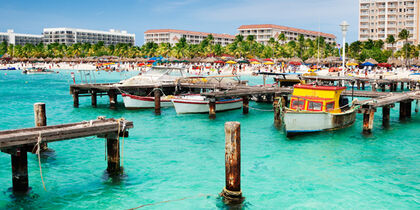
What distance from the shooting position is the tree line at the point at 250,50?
109562 mm

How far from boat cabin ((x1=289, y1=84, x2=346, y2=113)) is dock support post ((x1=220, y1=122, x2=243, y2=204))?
11.6 meters

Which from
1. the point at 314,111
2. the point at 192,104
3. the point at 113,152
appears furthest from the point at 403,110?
the point at 113,152

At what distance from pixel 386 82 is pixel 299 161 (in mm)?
35833

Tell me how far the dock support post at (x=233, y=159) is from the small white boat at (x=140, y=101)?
22.8 metres

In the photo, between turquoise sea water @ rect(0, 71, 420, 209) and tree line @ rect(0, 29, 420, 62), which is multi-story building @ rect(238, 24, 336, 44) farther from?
turquoise sea water @ rect(0, 71, 420, 209)

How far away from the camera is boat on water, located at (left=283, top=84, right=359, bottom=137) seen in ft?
75.5

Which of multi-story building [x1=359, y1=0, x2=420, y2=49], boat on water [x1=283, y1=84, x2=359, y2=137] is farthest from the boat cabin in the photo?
multi-story building [x1=359, y1=0, x2=420, y2=49]

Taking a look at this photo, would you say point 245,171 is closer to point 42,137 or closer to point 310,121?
point 310,121

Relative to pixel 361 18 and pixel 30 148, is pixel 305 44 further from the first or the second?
pixel 30 148

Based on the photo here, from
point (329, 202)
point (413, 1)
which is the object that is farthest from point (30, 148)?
point (413, 1)

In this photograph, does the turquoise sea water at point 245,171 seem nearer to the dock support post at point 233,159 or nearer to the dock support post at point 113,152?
the dock support post at point 113,152

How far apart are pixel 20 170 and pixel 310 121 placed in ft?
51.4

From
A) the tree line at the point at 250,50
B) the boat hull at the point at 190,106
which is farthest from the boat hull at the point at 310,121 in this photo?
the tree line at the point at 250,50

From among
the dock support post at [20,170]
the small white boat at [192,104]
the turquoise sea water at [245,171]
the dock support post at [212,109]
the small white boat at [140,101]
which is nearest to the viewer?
the dock support post at [20,170]
